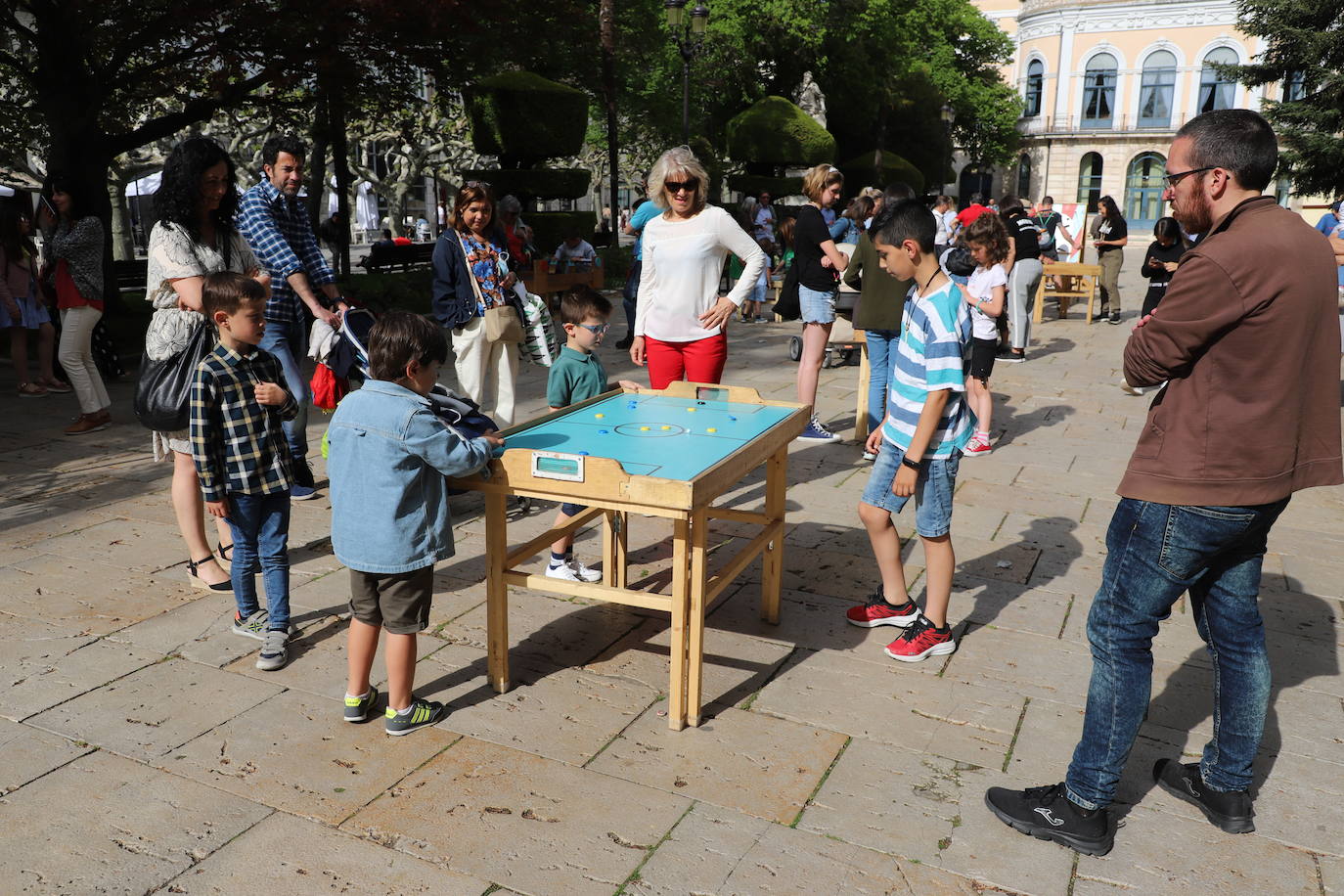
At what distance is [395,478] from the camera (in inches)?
125

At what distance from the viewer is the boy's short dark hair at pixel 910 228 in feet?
12.6

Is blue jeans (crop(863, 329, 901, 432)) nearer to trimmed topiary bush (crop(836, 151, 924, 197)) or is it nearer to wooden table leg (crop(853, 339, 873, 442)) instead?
wooden table leg (crop(853, 339, 873, 442))

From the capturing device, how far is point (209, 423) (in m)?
3.77

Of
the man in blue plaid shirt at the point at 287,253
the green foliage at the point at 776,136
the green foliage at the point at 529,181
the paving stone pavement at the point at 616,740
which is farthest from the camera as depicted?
the green foliage at the point at 776,136

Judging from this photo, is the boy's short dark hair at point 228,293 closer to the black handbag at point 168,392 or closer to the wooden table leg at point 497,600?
the black handbag at point 168,392

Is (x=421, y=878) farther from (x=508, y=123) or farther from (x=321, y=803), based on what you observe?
(x=508, y=123)

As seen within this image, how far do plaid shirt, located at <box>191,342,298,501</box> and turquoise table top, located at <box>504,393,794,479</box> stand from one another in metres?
0.91

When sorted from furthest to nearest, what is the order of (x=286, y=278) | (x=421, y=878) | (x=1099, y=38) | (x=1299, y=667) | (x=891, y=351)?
(x=1099, y=38) → (x=891, y=351) → (x=286, y=278) → (x=1299, y=667) → (x=421, y=878)

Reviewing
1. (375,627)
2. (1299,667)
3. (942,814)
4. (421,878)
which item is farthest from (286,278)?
(1299,667)

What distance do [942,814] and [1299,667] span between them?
6.31ft

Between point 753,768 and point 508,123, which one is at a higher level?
point 508,123

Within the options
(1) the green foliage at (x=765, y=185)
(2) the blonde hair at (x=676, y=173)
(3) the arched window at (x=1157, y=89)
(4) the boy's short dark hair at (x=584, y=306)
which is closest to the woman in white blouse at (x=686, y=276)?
(2) the blonde hair at (x=676, y=173)

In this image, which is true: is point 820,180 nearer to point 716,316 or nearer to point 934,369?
point 716,316

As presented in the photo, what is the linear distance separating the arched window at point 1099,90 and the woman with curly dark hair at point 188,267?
61.2m
